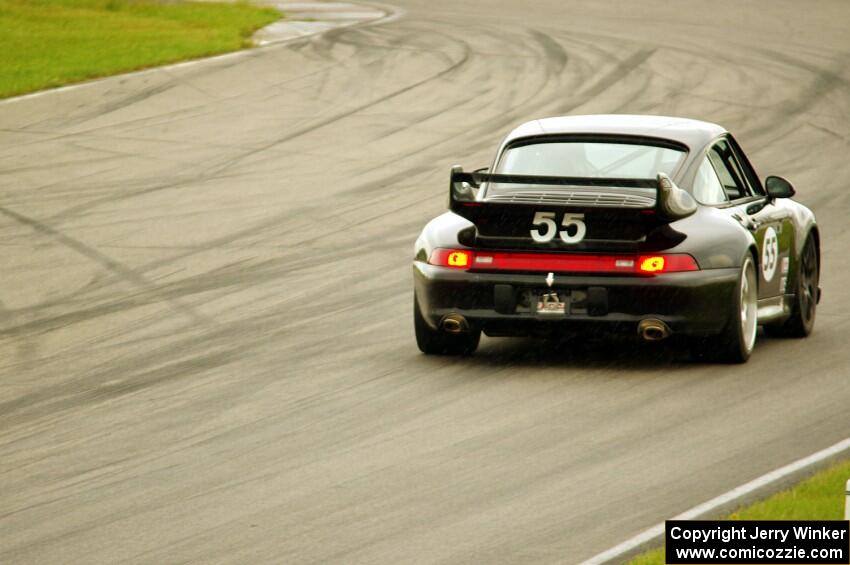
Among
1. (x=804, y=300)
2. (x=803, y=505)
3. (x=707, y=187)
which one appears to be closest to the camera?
(x=803, y=505)

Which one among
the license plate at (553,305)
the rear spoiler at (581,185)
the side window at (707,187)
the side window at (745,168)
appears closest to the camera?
the rear spoiler at (581,185)

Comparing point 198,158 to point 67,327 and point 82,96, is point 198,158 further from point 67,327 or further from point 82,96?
point 67,327

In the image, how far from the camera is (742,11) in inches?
1430

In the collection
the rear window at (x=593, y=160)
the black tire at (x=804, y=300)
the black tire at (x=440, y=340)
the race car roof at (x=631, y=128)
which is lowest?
the black tire at (x=440, y=340)

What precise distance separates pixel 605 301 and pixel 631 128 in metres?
1.44

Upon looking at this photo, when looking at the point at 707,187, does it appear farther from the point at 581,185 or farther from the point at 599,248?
the point at 599,248

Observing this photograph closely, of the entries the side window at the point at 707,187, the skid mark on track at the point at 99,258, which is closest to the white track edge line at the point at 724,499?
the side window at the point at 707,187

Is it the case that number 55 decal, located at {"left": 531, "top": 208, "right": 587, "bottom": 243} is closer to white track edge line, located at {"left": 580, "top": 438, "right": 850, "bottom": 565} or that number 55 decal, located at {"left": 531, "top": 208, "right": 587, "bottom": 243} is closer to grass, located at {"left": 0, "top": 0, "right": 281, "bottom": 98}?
white track edge line, located at {"left": 580, "top": 438, "right": 850, "bottom": 565}

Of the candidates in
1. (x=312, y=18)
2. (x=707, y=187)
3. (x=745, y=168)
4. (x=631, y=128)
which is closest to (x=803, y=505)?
(x=707, y=187)

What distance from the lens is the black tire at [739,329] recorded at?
34.8ft

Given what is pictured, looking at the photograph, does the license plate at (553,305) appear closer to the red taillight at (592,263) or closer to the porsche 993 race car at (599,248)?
the porsche 993 race car at (599,248)

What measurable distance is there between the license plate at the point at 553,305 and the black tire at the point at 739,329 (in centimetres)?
91

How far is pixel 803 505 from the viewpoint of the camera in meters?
7.28

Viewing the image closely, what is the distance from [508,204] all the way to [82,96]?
15046mm
